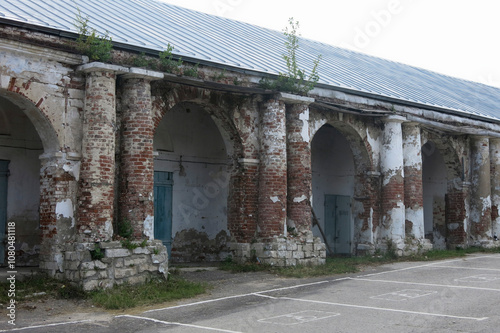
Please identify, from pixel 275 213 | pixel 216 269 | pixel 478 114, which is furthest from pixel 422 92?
pixel 216 269

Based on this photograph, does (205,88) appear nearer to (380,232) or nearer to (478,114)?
(380,232)

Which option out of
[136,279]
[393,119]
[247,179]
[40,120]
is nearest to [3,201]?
[40,120]

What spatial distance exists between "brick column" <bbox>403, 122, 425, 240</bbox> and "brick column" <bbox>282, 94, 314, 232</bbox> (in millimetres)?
4015

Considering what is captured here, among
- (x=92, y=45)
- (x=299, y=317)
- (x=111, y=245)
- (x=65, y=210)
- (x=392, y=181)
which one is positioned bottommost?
(x=299, y=317)

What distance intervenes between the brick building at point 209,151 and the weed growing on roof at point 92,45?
0.49 feet

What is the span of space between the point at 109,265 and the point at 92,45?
3816mm

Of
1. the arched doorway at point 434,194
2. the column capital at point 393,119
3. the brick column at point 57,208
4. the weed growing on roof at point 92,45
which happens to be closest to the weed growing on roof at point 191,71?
the weed growing on roof at point 92,45

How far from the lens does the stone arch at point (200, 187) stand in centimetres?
1388

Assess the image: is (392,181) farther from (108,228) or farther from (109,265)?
(109,265)

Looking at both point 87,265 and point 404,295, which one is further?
point 87,265

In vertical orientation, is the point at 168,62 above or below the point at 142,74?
above

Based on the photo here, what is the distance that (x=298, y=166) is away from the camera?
13359 millimetres

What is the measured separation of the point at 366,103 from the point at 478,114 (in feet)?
17.3

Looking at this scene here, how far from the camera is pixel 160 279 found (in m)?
10.5
